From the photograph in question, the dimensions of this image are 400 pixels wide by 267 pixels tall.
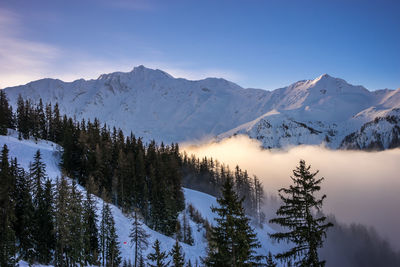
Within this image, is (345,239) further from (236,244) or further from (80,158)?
(236,244)

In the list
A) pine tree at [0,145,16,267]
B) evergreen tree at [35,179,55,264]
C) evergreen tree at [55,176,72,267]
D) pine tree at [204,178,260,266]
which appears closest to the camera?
pine tree at [204,178,260,266]

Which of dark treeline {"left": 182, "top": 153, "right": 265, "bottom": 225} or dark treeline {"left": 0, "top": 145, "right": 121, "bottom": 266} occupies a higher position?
dark treeline {"left": 0, "top": 145, "right": 121, "bottom": 266}

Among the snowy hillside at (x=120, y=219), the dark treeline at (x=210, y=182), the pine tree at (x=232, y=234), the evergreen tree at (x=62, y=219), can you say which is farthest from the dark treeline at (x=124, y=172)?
the pine tree at (x=232, y=234)

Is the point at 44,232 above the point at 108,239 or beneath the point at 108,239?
above

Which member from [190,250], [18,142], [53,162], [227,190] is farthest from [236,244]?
[18,142]

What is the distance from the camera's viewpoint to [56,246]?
105 ft

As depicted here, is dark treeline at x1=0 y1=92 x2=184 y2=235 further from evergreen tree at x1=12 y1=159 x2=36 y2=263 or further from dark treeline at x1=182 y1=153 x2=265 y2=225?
dark treeline at x1=182 y1=153 x2=265 y2=225

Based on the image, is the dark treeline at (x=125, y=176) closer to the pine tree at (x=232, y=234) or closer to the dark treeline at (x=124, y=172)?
the dark treeline at (x=124, y=172)

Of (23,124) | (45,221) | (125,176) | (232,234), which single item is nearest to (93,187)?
(45,221)

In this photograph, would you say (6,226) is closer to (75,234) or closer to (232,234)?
(75,234)

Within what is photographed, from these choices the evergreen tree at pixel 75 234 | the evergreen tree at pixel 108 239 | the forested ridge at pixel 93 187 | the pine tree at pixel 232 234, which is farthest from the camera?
the evergreen tree at pixel 108 239

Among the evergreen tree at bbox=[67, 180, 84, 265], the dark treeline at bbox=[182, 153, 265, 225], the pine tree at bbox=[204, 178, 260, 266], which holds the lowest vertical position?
the dark treeline at bbox=[182, 153, 265, 225]

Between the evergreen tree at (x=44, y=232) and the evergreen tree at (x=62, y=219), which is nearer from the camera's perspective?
the evergreen tree at (x=62, y=219)

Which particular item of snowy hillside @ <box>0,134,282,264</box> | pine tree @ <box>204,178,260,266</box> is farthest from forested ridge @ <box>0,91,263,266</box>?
pine tree @ <box>204,178,260,266</box>
